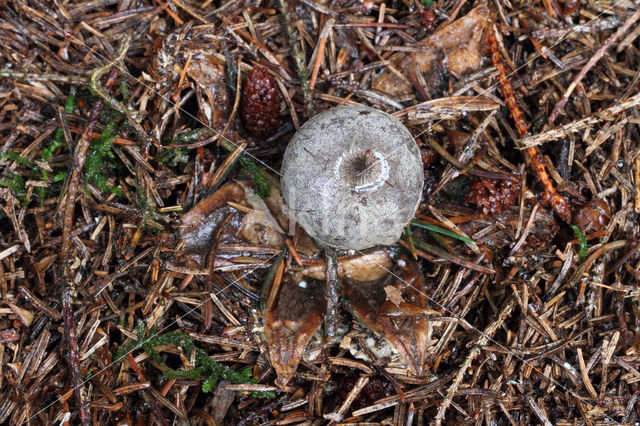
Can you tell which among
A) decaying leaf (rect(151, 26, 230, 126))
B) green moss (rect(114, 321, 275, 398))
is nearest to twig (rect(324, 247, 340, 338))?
green moss (rect(114, 321, 275, 398))

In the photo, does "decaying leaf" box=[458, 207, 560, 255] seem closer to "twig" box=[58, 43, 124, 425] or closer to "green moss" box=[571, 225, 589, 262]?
"green moss" box=[571, 225, 589, 262]

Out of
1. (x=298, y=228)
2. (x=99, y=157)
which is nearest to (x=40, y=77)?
(x=99, y=157)

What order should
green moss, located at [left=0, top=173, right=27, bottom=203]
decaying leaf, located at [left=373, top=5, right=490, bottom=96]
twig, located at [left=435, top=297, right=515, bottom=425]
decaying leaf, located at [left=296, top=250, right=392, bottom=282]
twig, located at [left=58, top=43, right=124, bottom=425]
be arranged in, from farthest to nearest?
decaying leaf, located at [left=373, top=5, right=490, bottom=96] → decaying leaf, located at [left=296, top=250, right=392, bottom=282] → green moss, located at [left=0, top=173, right=27, bottom=203] → twig, located at [left=435, top=297, right=515, bottom=425] → twig, located at [left=58, top=43, right=124, bottom=425]

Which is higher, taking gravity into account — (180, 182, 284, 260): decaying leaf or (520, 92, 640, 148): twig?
(520, 92, 640, 148): twig

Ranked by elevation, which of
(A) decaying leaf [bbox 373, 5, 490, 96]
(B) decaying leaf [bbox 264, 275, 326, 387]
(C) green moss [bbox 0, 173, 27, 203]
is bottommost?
(B) decaying leaf [bbox 264, 275, 326, 387]

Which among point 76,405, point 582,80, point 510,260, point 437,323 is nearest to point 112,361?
point 76,405

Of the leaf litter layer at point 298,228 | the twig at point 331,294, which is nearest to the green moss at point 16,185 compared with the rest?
the leaf litter layer at point 298,228

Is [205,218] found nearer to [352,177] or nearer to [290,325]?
[290,325]
